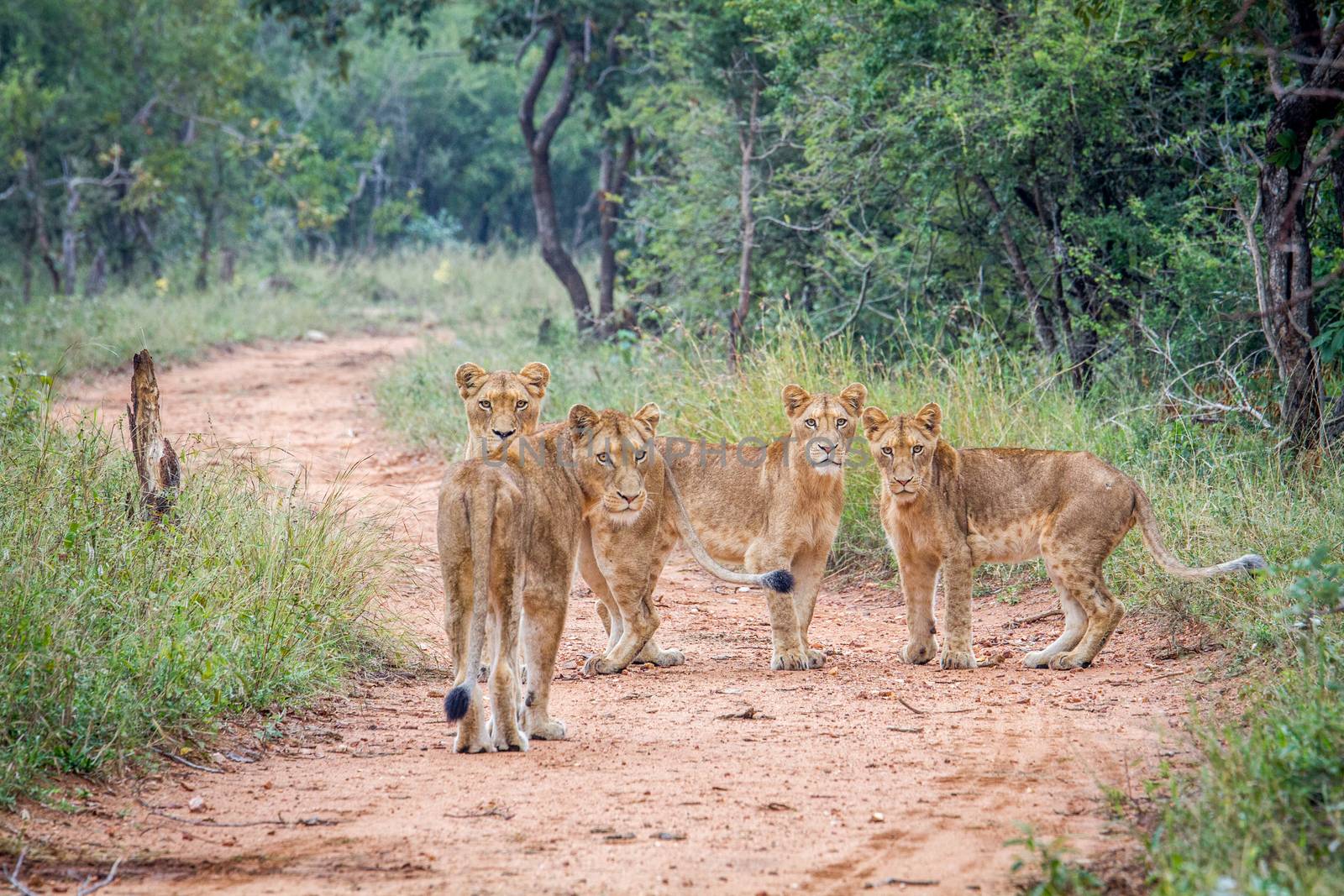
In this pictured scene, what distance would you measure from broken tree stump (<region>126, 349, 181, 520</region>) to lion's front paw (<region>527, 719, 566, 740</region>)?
6.83ft

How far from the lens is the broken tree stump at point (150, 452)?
6043 millimetres

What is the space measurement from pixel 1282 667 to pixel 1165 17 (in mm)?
4572

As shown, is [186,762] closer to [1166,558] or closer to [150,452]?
[150,452]

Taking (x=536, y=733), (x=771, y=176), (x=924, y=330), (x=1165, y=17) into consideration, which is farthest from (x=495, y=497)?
(x=771, y=176)

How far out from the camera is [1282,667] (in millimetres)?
4945

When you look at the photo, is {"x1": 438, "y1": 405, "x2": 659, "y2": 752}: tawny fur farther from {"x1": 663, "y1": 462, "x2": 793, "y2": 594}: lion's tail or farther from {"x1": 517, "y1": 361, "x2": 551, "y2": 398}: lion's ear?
{"x1": 517, "y1": 361, "x2": 551, "y2": 398}: lion's ear

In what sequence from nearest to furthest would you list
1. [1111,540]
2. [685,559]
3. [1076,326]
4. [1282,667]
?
[1282,667], [1111,540], [685,559], [1076,326]

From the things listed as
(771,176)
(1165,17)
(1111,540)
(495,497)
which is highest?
(1165,17)

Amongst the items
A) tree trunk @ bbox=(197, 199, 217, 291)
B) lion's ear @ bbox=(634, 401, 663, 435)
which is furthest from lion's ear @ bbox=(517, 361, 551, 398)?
tree trunk @ bbox=(197, 199, 217, 291)

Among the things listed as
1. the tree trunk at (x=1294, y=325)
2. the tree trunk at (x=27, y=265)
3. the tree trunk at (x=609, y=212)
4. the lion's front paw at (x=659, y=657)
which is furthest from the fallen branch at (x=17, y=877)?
the tree trunk at (x=27, y=265)

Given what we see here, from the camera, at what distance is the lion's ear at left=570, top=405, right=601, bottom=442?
18.1 ft

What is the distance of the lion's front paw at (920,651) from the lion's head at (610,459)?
5.07 ft

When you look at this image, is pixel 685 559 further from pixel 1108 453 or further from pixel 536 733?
pixel 536 733

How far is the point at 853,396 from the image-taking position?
21.3 ft
